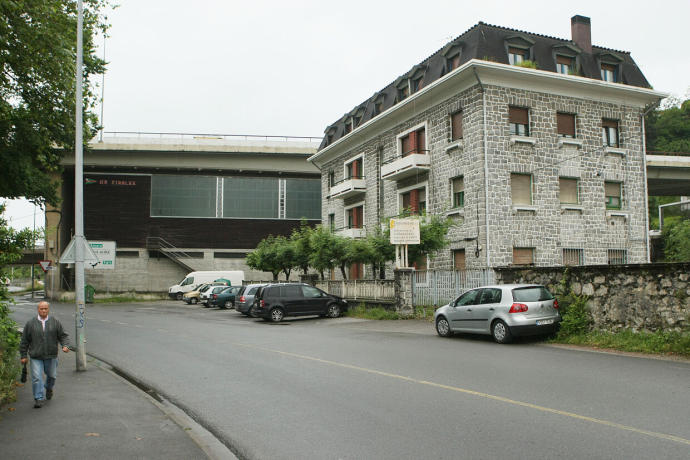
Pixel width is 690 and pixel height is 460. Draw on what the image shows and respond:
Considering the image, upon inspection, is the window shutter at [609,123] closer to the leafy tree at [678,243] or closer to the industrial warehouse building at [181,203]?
the leafy tree at [678,243]

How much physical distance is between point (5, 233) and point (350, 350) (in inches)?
303

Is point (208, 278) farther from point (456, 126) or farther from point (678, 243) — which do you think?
point (678, 243)

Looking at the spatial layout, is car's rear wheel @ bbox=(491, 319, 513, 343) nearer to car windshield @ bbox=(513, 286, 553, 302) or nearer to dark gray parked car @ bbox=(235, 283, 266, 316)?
car windshield @ bbox=(513, 286, 553, 302)

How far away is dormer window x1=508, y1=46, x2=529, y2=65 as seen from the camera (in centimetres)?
2648

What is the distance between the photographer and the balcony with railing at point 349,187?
3562cm

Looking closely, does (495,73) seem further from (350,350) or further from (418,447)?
(418,447)

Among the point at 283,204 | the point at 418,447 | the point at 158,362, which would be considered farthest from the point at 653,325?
the point at 283,204

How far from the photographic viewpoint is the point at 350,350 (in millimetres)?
14008

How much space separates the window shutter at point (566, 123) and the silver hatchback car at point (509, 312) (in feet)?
45.5

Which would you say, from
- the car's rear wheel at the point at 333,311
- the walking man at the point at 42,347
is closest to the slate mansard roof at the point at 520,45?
the car's rear wheel at the point at 333,311

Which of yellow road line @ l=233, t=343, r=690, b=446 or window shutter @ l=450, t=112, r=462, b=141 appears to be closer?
yellow road line @ l=233, t=343, r=690, b=446

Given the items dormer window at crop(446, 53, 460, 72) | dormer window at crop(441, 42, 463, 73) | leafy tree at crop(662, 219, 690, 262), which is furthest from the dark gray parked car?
leafy tree at crop(662, 219, 690, 262)

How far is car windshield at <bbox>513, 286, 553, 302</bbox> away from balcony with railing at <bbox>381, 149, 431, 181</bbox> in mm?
14125

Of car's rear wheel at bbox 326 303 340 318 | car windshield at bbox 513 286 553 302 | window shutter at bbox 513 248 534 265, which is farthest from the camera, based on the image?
car's rear wheel at bbox 326 303 340 318
